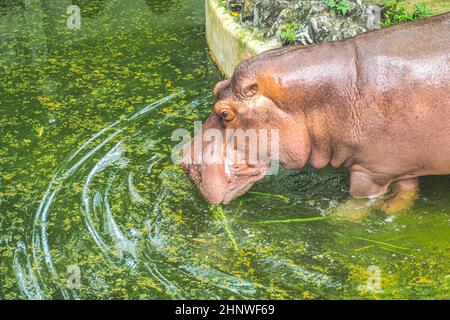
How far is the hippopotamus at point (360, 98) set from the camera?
13.5ft

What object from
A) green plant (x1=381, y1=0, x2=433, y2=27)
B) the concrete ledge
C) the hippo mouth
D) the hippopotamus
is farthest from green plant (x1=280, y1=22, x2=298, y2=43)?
the hippo mouth

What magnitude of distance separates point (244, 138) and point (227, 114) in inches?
7.0

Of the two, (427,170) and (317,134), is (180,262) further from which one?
(427,170)

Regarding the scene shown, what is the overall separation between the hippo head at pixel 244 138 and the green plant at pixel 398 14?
1.66 metres

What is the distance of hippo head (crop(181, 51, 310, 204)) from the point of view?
13.9 feet

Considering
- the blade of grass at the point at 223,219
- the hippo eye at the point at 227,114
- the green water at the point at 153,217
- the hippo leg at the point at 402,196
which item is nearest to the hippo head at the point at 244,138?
the hippo eye at the point at 227,114

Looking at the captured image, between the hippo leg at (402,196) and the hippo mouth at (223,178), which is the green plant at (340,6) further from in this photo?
the hippo mouth at (223,178)

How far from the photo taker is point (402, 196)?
4.64 metres

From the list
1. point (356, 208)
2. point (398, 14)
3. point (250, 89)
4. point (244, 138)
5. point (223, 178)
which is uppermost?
point (250, 89)

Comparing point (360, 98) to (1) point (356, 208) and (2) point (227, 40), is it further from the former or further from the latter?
(2) point (227, 40)

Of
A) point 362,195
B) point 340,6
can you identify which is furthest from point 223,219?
point 340,6

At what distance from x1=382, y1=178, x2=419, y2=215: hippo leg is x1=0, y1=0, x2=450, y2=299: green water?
0.06 metres

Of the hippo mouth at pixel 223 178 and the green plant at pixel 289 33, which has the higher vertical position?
the green plant at pixel 289 33

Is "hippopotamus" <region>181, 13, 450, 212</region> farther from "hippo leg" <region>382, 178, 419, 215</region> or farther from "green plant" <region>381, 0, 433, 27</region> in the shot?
"green plant" <region>381, 0, 433, 27</region>
